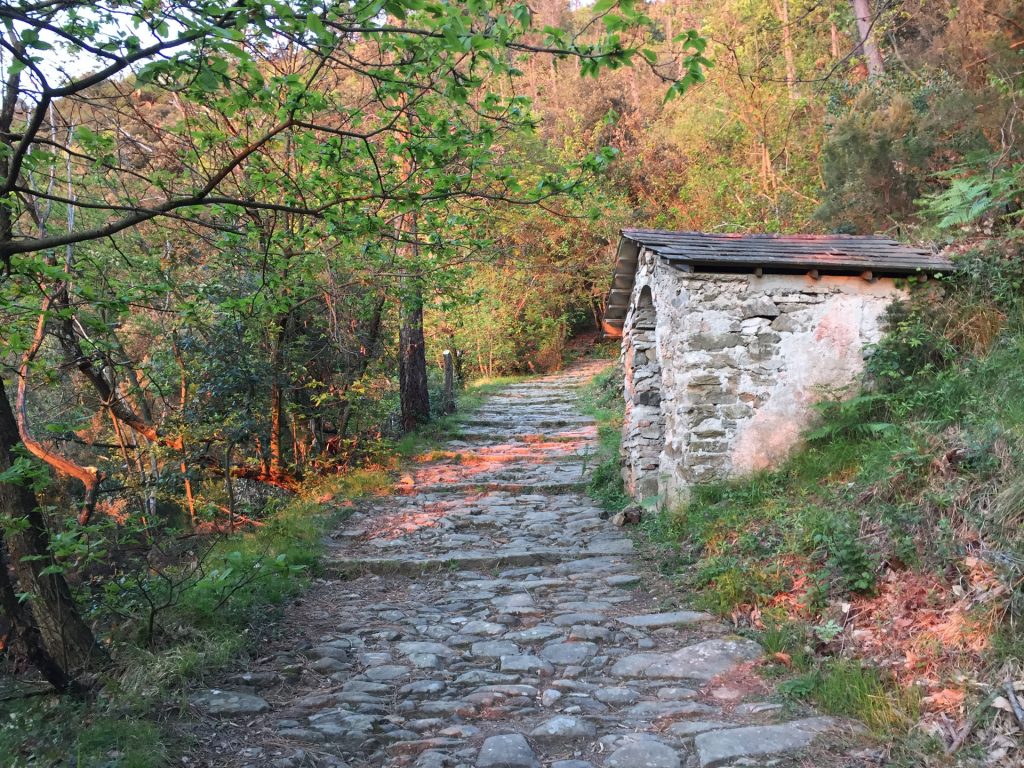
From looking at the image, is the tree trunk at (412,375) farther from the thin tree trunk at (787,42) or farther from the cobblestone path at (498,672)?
the thin tree trunk at (787,42)

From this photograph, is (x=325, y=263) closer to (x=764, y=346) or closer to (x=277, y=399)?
(x=277, y=399)

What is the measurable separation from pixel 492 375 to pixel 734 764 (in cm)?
1859

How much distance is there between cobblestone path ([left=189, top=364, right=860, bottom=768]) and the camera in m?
3.38

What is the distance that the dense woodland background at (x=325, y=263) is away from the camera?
3.34m

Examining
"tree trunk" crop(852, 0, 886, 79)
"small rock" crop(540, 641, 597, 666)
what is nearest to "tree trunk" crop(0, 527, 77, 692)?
"small rock" crop(540, 641, 597, 666)

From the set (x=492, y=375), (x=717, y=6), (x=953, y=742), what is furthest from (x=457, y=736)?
(x=492, y=375)

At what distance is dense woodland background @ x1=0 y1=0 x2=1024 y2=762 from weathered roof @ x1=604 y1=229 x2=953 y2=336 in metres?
0.40

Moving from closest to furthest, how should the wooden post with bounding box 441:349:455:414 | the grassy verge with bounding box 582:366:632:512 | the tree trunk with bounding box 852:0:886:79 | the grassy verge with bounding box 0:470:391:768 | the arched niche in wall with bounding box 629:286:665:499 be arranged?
the grassy verge with bounding box 0:470:391:768
the arched niche in wall with bounding box 629:286:665:499
the grassy verge with bounding box 582:366:632:512
the tree trunk with bounding box 852:0:886:79
the wooden post with bounding box 441:349:455:414

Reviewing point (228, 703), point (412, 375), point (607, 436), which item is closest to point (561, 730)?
point (228, 703)

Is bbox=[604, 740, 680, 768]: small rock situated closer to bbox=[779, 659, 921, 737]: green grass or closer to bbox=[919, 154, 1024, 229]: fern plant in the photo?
bbox=[779, 659, 921, 737]: green grass

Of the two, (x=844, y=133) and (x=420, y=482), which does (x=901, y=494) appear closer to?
(x=420, y=482)

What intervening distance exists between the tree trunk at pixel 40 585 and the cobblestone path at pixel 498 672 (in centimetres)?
77

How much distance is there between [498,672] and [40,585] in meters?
2.58

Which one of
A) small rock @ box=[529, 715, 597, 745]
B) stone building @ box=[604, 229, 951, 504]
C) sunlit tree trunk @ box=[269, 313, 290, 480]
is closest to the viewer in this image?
small rock @ box=[529, 715, 597, 745]
